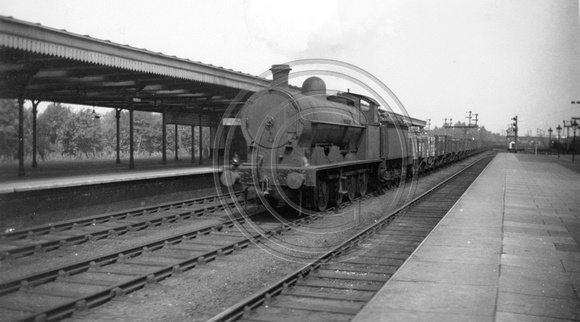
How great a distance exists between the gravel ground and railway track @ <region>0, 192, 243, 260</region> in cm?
25

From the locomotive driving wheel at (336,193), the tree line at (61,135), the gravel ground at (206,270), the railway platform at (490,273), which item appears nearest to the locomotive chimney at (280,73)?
the locomotive driving wheel at (336,193)

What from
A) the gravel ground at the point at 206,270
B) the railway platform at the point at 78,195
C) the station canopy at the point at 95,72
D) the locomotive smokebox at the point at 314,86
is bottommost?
the gravel ground at the point at 206,270

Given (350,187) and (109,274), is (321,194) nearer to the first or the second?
(350,187)

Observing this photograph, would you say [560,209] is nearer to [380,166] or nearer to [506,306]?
[380,166]

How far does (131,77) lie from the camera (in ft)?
45.9

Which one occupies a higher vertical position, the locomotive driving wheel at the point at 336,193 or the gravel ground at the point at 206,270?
the locomotive driving wheel at the point at 336,193

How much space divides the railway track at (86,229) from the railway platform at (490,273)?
221 inches

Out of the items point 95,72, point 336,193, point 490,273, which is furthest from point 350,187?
point 95,72

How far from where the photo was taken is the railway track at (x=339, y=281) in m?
4.94

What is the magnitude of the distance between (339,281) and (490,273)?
78.6 inches

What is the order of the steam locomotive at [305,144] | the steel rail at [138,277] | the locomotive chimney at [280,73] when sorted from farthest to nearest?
the locomotive chimney at [280,73] < the steam locomotive at [305,144] < the steel rail at [138,277]

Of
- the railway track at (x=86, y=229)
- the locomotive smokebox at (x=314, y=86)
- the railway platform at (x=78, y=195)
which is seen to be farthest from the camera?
the locomotive smokebox at (x=314, y=86)

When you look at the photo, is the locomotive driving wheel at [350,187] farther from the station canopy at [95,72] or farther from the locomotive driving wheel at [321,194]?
the station canopy at [95,72]

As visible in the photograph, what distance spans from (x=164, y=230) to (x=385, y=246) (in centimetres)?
446
